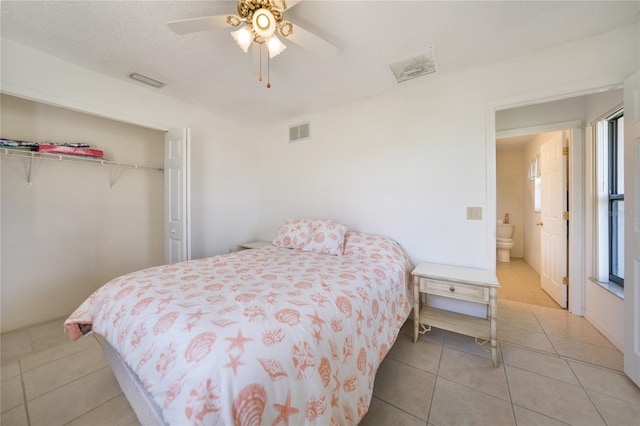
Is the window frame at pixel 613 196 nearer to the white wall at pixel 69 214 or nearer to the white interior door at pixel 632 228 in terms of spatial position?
the white interior door at pixel 632 228

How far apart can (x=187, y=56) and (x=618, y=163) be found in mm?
3877

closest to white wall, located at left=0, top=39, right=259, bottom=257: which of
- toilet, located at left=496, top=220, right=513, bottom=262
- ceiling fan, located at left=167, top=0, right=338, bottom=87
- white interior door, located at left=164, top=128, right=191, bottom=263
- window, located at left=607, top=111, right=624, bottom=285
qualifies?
white interior door, located at left=164, top=128, right=191, bottom=263

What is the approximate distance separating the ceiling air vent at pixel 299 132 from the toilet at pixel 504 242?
4.23 meters

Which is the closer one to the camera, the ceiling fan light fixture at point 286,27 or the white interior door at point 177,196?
the ceiling fan light fixture at point 286,27

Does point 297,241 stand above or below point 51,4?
below

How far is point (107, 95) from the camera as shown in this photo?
2293mm

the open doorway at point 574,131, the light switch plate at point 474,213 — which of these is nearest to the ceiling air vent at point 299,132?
the light switch plate at point 474,213

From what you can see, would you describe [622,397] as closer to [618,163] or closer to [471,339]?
[471,339]

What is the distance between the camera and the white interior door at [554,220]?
8.51 feet

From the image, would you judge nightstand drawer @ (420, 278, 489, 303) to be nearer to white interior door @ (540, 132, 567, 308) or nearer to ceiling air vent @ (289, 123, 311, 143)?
white interior door @ (540, 132, 567, 308)

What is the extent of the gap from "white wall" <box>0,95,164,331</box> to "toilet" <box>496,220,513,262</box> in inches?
232

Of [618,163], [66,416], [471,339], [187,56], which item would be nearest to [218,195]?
[187,56]

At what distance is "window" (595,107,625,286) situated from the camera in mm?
2060

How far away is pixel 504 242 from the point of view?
14.8 feet
